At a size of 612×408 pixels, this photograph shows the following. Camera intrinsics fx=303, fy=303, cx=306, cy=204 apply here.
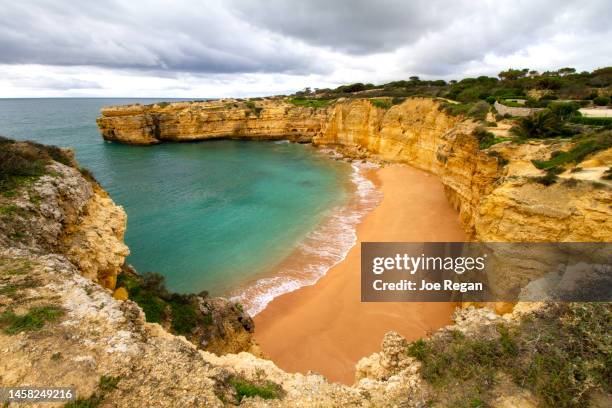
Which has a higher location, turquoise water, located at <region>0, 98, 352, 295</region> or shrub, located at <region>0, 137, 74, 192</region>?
shrub, located at <region>0, 137, 74, 192</region>

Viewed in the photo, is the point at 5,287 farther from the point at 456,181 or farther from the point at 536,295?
the point at 456,181

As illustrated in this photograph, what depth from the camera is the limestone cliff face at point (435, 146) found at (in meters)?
8.28

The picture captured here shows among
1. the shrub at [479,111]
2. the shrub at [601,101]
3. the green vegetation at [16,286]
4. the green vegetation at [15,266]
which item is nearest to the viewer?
the green vegetation at [16,286]

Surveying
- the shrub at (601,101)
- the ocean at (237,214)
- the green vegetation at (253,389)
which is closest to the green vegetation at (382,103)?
the ocean at (237,214)

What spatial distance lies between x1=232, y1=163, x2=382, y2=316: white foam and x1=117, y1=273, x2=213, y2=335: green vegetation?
3.75 meters

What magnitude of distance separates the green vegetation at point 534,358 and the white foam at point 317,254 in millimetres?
8800

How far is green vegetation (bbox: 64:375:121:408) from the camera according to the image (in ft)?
12.0

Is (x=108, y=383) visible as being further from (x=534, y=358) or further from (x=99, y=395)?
(x=534, y=358)

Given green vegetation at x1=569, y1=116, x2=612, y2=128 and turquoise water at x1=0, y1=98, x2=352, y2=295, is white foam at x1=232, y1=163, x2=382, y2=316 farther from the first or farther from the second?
green vegetation at x1=569, y1=116, x2=612, y2=128

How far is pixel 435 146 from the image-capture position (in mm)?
28188

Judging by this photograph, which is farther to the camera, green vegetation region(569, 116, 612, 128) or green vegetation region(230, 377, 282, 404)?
green vegetation region(569, 116, 612, 128)

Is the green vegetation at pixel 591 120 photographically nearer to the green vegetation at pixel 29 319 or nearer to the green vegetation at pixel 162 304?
the green vegetation at pixel 162 304

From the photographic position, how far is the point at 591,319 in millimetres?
5680

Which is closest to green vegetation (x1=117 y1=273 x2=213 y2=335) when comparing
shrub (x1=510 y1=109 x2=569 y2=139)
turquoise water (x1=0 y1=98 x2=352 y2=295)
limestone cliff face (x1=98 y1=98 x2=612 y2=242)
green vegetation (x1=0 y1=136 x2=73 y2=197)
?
green vegetation (x1=0 y1=136 x2=73 y2=197)
